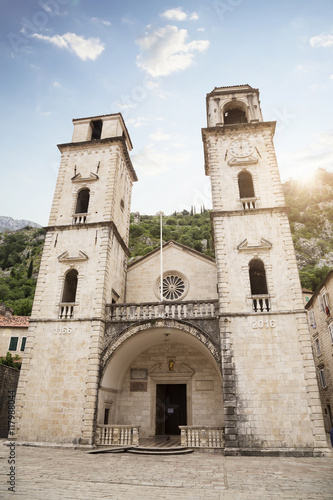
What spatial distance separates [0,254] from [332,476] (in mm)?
85932

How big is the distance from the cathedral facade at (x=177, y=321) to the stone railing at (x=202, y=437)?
0.13 feet

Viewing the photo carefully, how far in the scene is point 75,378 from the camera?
43.2 feet

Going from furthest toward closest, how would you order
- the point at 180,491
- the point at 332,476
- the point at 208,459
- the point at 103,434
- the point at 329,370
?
the point at 329,370 < the point at 103,434 < the point at 208,459 < the point at 332,476 < the point at 180,491

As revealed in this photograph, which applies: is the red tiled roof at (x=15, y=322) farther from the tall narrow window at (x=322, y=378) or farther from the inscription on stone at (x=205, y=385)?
the tall narrow window at (x=322, y=378)

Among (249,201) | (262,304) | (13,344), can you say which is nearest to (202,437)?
(262,304)

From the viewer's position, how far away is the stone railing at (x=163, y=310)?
14048mm

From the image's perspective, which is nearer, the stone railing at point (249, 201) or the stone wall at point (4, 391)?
the stone railing at point (249, 201)

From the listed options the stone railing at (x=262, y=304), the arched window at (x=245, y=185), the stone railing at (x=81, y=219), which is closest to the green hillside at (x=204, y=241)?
the stone railing at (x=81, y=219)

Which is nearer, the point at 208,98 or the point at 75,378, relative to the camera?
the point at 75,378

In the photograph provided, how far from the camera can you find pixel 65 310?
14.8 meters

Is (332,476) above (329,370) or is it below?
below

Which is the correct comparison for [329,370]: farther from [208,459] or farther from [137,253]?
[137,253]

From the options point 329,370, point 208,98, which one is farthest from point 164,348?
point 208,98

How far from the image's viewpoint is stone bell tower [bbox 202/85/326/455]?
11.5 meters
